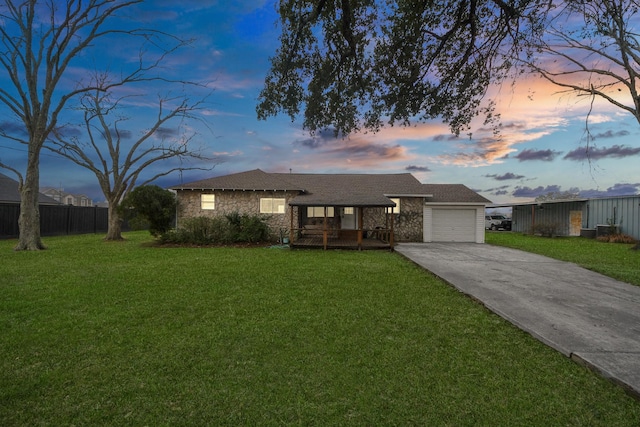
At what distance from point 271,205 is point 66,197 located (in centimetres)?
3959

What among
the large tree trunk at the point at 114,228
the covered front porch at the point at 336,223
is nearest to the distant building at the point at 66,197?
the large tree trunk at the point at 114,228

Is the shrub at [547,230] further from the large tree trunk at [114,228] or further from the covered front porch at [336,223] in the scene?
the large tree trunk at [114,228]

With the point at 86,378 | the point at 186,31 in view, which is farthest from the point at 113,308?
the point at 186,31

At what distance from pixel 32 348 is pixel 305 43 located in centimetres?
599

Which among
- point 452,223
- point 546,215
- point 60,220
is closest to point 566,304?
point 452,223

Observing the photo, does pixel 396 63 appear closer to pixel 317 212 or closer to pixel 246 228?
pixel 246 228

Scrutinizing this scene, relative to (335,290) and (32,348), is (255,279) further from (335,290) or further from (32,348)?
(32,348)

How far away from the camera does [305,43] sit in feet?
19.5

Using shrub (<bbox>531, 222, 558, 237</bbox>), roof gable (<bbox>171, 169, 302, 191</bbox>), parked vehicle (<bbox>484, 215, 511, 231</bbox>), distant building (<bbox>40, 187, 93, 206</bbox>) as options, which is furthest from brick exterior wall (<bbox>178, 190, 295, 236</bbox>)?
distant building (<bbox>40, 187, 93, 206</bbox>)

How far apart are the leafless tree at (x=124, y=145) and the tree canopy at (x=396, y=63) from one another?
1571 centimetres

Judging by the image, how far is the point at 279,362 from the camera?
3.68 metres

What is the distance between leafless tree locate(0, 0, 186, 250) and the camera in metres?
14.4

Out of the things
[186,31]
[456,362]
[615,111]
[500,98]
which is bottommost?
[456,362]

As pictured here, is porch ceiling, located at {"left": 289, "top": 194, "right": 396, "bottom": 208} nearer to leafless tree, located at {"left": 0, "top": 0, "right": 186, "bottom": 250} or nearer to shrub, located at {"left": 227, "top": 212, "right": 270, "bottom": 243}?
shrub, located at {"left": 227, "top": 212, "right": 270, "bottom": 243}
